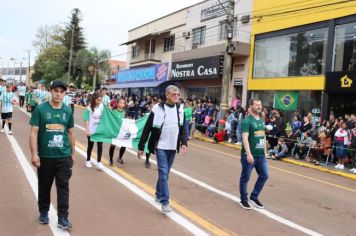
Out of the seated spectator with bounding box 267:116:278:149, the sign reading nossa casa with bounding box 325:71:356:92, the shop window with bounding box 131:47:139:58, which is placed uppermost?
the shop window with bounding box 131:47:139:58

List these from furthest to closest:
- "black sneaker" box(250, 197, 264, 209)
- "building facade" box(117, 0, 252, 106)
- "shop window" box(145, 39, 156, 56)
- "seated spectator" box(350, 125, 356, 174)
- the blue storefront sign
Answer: "shop window" box(145, 39, 156, 56) < the blue storefront sign < "building facade" box(117, 0, 252, 106) < "seated spectator" box(350, 125, 356, 174) < "black sneaker" box(250, 197, 264, 209)

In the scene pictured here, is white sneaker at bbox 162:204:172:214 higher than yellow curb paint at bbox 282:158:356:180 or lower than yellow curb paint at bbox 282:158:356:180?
higher

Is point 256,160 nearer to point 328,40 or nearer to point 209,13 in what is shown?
point 328,40

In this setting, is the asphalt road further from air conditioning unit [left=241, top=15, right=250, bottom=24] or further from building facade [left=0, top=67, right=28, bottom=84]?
building facade [left=0, top=67, right=28, bottom=84]

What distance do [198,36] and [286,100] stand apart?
10.6m

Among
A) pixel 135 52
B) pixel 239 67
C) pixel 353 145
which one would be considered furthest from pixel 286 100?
pixel 135 52

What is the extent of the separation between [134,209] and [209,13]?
24.1 metres

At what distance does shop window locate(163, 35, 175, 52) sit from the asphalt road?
23.6m

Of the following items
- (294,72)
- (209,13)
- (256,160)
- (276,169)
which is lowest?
(276,169)

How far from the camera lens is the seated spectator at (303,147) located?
15734 mm

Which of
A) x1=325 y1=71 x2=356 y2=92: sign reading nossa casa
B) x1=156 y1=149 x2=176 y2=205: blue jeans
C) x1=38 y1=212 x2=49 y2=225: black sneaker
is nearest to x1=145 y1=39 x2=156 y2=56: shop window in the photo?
x1=325 y1=71 x2=356 y2=92: sign reading nossa casa

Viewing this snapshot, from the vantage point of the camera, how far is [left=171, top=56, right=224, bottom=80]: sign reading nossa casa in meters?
25.4

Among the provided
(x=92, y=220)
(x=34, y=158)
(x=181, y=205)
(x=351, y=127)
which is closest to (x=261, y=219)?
(x=181, y=205)

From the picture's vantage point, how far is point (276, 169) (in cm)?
1304
